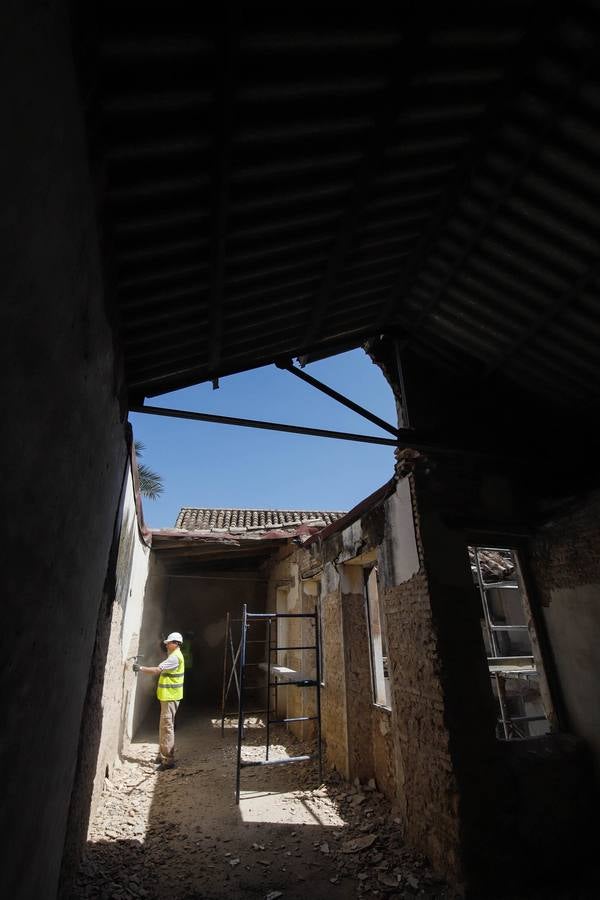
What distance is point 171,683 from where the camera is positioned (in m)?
6.70

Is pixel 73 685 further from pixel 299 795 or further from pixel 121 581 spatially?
pixel 299 795

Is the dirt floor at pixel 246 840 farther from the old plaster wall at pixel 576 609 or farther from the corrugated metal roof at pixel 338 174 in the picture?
the corrugated metal roof at pixel 338 174

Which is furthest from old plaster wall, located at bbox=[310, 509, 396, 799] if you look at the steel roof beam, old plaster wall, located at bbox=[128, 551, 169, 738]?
old plaster wall, located at bbox=[128, 551, 169, 738]

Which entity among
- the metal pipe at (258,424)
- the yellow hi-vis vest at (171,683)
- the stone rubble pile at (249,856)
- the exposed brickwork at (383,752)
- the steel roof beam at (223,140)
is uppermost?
the steel roof beam at (223,140)

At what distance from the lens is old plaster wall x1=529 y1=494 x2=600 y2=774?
425 cm

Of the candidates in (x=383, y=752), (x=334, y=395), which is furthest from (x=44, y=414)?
(x=383, y=752)

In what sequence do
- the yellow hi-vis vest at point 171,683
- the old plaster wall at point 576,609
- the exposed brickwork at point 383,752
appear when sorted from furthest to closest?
the yellow hi-vis vest at point 171,683, the exposed brickwork at point 383,752, the old plaster wall at point 576,609

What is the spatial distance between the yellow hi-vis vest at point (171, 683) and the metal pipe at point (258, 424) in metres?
4.49

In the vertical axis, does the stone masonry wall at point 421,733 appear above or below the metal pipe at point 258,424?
below

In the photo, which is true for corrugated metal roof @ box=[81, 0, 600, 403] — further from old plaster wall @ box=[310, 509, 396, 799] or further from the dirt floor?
the dirt floor

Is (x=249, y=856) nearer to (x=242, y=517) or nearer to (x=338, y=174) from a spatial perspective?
(x=338, y=174)

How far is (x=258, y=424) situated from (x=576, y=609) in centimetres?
383

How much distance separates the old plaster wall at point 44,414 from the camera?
1188 mm

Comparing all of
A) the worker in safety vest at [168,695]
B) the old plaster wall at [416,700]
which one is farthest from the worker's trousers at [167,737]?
the old plaster wall at [416,700]
